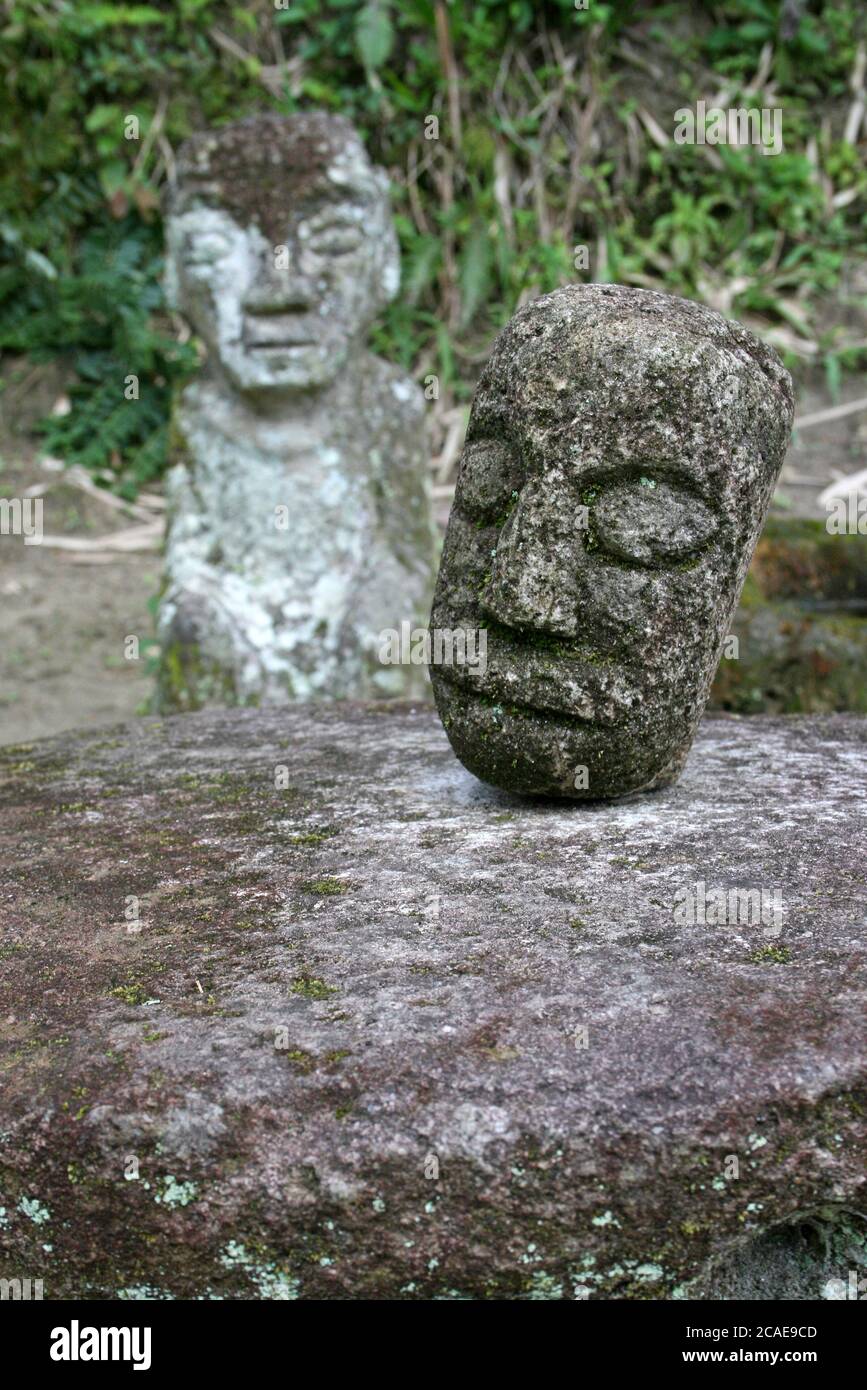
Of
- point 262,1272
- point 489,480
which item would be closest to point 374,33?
point 489,480

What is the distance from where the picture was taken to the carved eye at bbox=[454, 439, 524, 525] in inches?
114

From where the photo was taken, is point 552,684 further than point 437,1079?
Yes

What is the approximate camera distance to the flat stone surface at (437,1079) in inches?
76.5

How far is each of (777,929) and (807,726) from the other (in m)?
1.47

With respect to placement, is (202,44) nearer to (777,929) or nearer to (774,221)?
(774,221)

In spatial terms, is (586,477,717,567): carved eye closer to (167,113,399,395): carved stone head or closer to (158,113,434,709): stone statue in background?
(158,113,434,709): stone statue in background

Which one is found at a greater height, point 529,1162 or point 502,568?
point 502,568

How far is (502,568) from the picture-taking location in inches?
111

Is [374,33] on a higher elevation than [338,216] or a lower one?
higher

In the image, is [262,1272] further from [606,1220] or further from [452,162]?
[452,162]

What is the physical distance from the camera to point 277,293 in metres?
4.83

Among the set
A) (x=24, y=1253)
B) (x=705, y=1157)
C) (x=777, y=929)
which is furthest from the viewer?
(x=777, y=929)

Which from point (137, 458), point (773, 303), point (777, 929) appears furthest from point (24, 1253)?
point (773, 303)

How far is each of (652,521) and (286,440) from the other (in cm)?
260
